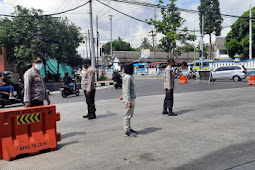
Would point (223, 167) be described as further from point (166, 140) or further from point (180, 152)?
point (166, 140)

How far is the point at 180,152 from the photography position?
13.3 ft

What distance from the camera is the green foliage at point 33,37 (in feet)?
72.0

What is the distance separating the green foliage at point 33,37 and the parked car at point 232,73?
16433 mm

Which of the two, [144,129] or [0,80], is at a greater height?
[0,80]

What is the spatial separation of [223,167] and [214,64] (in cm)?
2957

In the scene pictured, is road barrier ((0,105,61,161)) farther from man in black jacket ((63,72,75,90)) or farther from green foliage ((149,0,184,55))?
green foliage ((149,0,184,55))

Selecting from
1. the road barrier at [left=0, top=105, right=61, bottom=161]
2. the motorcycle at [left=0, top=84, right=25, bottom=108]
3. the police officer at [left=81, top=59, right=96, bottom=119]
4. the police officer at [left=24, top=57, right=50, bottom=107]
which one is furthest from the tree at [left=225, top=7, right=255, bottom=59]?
the road barrier at [left=0, top=105, right=61, bottom=161]

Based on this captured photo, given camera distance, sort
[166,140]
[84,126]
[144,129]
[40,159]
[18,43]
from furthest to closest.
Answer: [18,43]
[84,126]
[144,129]
[166,140]
[40,159]

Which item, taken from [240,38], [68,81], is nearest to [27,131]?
[68,81]

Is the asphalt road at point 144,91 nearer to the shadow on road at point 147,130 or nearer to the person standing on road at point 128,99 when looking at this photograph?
the shadow on road at point 147,130

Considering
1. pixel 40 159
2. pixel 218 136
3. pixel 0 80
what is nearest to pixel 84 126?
pixel 40 159

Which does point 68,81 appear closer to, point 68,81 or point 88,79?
point 68,81

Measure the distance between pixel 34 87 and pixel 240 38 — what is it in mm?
38784

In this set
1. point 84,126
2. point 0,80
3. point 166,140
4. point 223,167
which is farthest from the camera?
point 0,80
